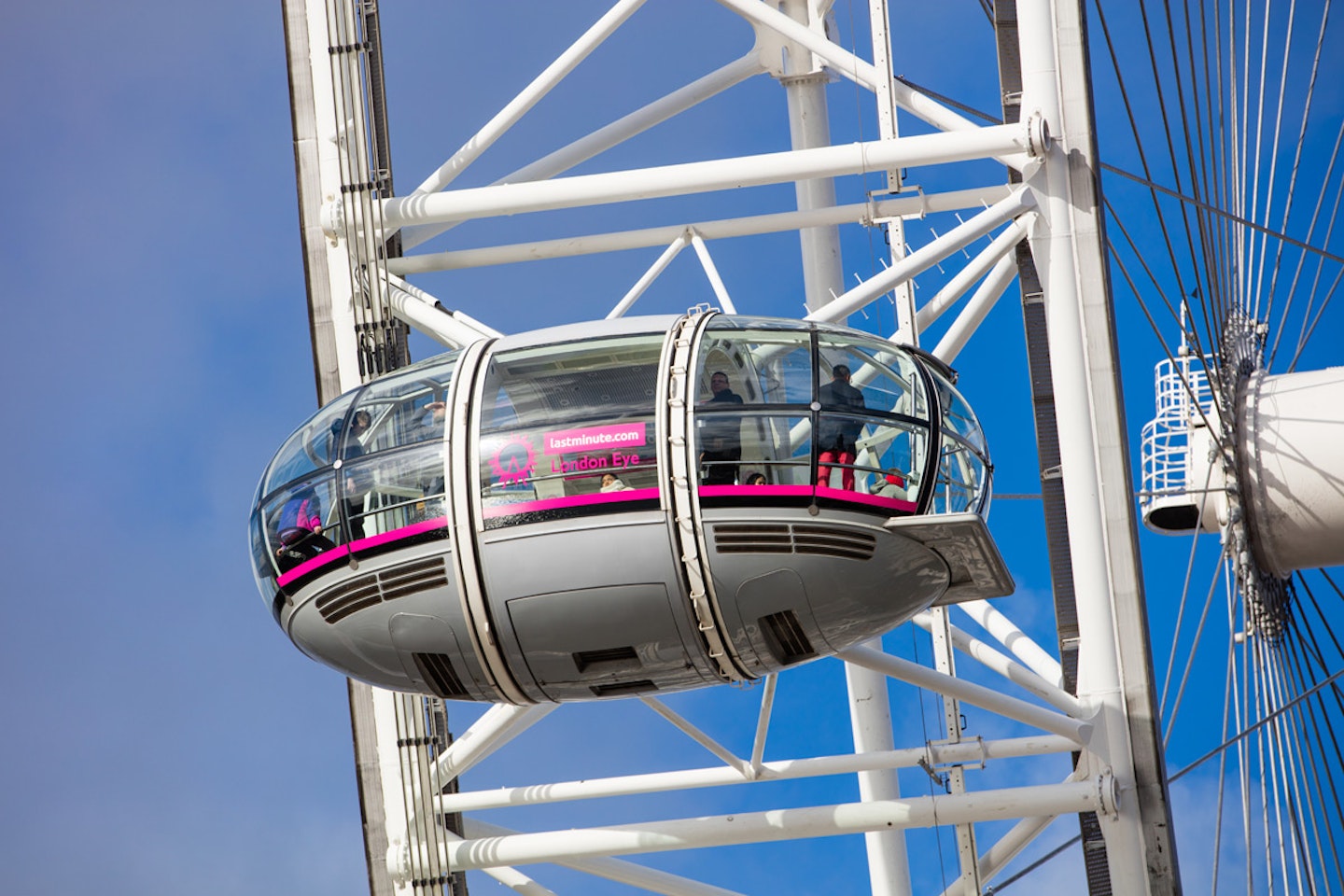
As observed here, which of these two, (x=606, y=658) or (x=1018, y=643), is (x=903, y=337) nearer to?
(x=1018, y=643)

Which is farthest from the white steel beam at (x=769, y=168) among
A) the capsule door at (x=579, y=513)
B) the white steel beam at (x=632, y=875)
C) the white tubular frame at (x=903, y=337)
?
the white steel beam at (x=632, y=875)

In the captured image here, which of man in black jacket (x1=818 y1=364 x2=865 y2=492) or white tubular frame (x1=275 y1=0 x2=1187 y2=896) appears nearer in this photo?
man in black jacket (x1=818 y1=364 x2=865 y2=492)

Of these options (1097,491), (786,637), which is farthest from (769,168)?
(786,637)

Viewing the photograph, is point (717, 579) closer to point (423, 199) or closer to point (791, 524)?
point (791, 524)

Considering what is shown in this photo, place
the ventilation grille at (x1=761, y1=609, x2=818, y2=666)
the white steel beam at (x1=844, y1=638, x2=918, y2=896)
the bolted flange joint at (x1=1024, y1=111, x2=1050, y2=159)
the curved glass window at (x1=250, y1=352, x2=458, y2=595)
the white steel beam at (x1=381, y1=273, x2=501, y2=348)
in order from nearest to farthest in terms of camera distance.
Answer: the ventilation grille at (x1=761, y1=609, x2=818, y2=666) < the curved glass window at (x1=250, y1=352, x2=458, y2=595) < the bolted flange joint at (x1=1024, y1=111, x2=1050, y2=159) < the white steel beam at (x1=381, y1=273, x2=501, y2=348) < the white steel beam at (x1=844, y1=638, x2=918, y2=896)

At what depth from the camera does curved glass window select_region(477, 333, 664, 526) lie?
57.0 feet

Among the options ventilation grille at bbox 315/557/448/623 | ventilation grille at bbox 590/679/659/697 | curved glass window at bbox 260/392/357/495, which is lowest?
ventilation grille at bbox 590/679/659/697

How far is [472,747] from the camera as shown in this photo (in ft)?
79.5

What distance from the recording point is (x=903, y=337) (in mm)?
25750

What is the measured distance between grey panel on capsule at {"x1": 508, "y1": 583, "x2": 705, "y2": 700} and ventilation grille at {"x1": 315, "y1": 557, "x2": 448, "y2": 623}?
721 millimetres

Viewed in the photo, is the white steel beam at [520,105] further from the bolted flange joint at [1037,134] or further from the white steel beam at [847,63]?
the bolted flange joint at [1037,134]

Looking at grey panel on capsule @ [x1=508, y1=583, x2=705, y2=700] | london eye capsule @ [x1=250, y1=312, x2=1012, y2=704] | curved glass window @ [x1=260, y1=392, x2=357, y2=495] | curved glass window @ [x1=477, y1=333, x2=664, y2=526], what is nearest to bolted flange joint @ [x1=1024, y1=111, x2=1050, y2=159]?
london eye capsule @ [x1=250, y1=312, x2=1012, y2=704]

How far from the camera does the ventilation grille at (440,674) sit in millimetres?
18328

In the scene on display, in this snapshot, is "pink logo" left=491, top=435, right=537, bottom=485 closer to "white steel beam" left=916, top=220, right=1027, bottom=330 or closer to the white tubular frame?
the white tubular frame
